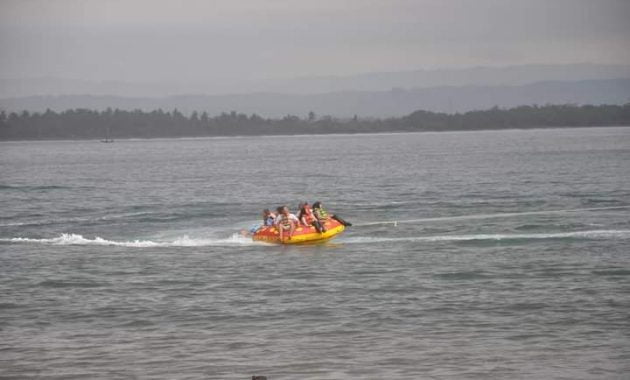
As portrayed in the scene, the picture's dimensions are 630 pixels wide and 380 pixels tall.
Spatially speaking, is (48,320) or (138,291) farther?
(138,291)

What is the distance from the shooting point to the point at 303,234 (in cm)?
3741

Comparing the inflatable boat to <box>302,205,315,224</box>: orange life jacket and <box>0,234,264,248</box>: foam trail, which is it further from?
<box>0,234,264,248</box>: foam trail

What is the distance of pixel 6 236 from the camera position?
44.1 m

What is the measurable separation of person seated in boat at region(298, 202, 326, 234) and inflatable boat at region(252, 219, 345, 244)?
133mm

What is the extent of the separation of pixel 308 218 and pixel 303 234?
1.91 feet

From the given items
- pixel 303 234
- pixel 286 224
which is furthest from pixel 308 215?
pixel 286 224

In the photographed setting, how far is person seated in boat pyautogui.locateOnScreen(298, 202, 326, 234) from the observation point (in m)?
37.4

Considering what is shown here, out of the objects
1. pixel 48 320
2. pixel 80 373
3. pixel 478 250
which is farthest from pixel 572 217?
pixel 80 373

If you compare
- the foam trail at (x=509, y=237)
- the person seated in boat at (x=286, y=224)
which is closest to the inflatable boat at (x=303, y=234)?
the person seated in boat at (x=286, y=224)

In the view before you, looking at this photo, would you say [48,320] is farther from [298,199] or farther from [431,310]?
[298,199]

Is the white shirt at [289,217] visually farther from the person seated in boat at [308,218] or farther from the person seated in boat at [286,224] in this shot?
the person seated in boat at [308,218]

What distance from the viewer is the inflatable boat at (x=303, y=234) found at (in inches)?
1471

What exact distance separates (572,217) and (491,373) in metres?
27.2

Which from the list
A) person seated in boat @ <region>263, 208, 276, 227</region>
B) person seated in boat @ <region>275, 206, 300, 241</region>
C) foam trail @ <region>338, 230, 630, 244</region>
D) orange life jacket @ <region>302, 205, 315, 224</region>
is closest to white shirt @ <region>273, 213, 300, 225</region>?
person seated in boat @ <region>275, 206, 300, 241</region>
